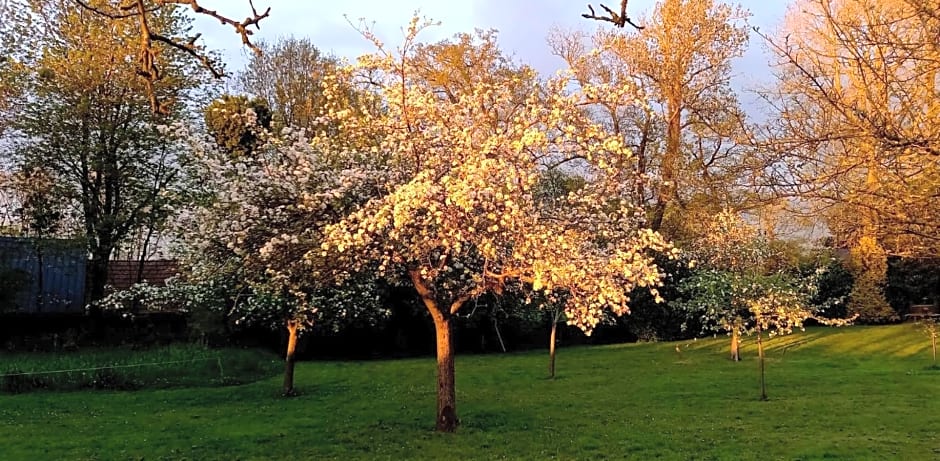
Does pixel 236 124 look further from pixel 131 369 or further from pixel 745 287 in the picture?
pixel 745 287

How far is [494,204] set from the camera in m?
8.48

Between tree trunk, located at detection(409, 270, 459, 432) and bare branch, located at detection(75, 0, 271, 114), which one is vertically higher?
bare branch, located at detection(75, 0, 271, 114)

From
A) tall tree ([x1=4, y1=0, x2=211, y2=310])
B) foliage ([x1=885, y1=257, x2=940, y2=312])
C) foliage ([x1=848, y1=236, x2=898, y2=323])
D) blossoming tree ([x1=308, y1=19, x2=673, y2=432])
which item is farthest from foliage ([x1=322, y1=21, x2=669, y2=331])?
foliage ([x1=885, y1=257, x2=940, y2=312])

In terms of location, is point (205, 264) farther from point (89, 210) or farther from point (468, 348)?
point (468, 348)

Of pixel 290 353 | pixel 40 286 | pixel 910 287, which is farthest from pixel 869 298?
pixel 40 286

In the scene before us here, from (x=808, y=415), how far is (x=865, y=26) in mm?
8673

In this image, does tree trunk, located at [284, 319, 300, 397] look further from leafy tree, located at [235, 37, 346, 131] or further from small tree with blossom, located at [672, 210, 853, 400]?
leafy tree, located at [235, 37, 346, 131]

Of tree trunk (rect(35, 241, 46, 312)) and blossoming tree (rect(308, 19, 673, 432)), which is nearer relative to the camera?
blossoming tree (rect(308, 19, 673, 432))

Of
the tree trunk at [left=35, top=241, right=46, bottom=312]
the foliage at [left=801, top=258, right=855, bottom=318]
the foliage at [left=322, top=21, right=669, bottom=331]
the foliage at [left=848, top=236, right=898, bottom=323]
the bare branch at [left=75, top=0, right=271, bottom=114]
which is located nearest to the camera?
the bare branch at [left=75, top=0, right=271, bottom=114]

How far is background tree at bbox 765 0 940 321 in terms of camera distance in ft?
15.8

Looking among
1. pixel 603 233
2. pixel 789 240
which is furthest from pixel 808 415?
pixel 789 240

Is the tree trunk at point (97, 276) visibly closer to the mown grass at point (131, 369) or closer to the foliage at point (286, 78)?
the mown grass at point (131, 369)

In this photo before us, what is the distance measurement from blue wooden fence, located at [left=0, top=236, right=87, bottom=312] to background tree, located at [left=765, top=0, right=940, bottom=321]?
1803 cm

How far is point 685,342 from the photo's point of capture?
25312mm
